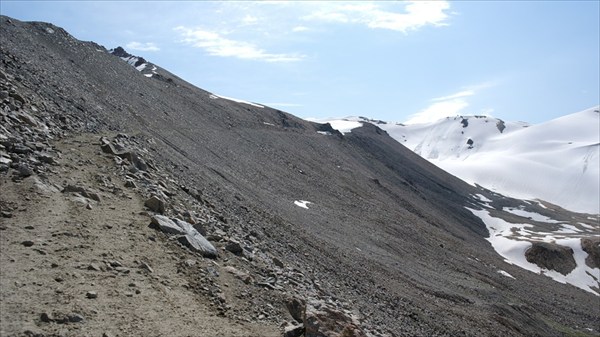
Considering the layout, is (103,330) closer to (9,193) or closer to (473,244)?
(9,193)

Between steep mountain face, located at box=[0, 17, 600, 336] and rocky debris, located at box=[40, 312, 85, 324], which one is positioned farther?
steep mountain face, located at box=[0, 17, 600, 336]

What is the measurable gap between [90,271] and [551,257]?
77.4 metres

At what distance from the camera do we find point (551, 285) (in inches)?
2462

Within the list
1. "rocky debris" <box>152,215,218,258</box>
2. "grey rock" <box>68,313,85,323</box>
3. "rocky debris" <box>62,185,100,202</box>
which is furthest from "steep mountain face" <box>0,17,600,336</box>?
"rocky debris" <box>62,185,100,202</box>

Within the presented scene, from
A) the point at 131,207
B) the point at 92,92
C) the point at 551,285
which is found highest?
the point at 92,92

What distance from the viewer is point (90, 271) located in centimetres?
1167

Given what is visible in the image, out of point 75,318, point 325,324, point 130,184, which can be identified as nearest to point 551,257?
point 325,324

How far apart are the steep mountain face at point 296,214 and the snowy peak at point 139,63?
7705 millimetres

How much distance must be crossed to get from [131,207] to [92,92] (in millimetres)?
23603

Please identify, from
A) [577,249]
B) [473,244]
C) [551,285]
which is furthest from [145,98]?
[577,249]

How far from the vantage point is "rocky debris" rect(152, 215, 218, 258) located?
14614mm

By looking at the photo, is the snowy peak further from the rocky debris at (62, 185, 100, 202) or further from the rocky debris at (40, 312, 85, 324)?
the rocky debris at (40, 312, 85, 324)

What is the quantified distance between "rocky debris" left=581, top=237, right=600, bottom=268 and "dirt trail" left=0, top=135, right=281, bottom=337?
78.5 meters

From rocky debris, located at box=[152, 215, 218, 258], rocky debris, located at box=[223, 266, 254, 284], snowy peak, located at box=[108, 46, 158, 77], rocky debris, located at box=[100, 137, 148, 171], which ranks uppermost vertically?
snowy peak, located at box=[108, 46, 158, 77]
